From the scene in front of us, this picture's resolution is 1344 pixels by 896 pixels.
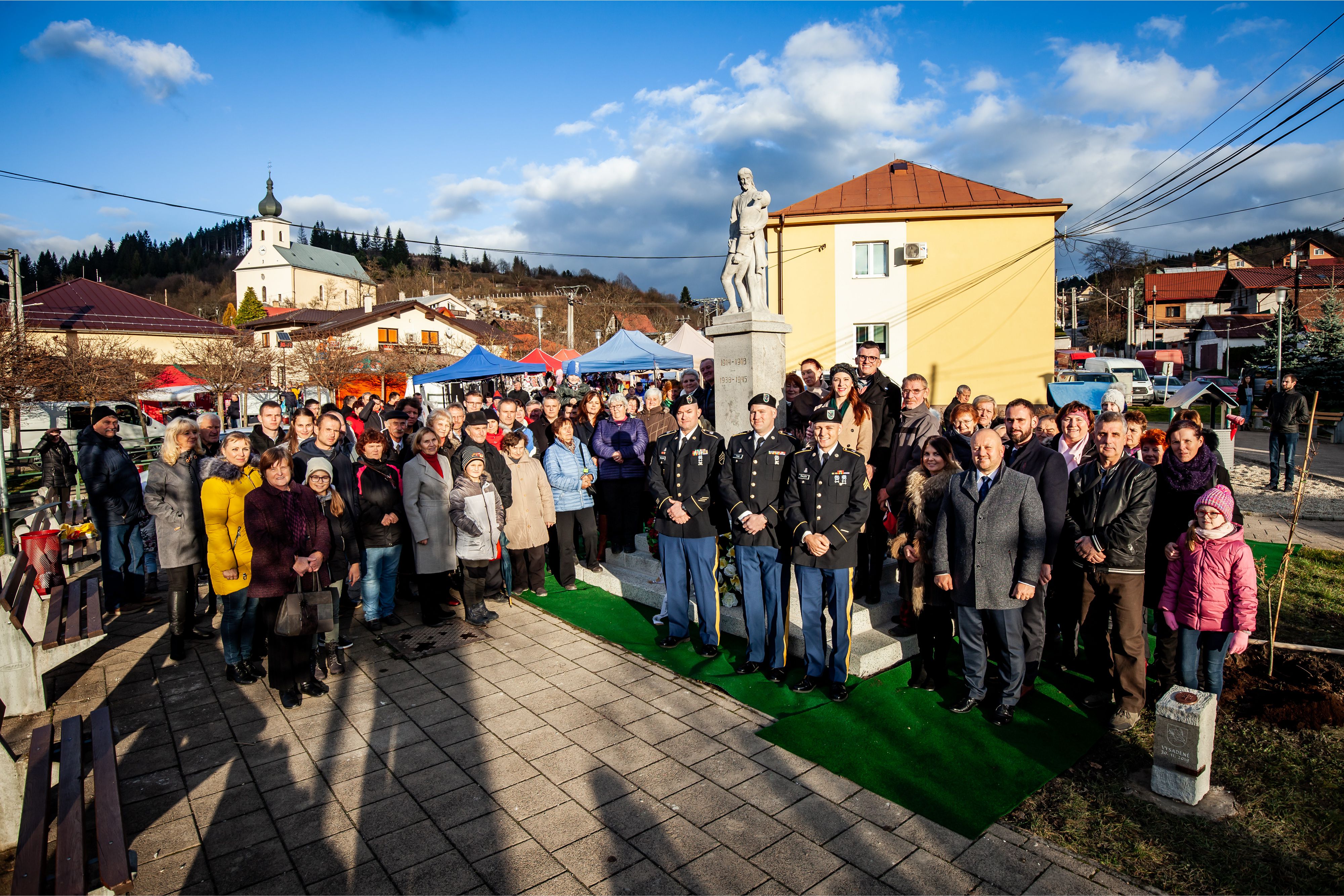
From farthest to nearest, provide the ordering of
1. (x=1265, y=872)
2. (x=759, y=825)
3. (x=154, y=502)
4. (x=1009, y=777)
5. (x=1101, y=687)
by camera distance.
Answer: (x=154, y=502) < (x=1101, y=687) < (x=1009, y=777) < (x=759, y=825) < (x=1265, y=872)

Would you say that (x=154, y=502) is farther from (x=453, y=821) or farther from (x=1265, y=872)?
(x=1265, y=872)

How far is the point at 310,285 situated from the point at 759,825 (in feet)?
366

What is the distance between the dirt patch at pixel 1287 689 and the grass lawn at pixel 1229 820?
0.35 ft

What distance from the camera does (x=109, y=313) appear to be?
1603 inches

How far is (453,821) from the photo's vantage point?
3557mm

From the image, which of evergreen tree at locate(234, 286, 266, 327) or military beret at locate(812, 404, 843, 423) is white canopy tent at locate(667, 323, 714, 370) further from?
evergreen tree at locate(234, 286, 266, 327)

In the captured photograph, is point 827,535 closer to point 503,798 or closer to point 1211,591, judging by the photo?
point 1211,591

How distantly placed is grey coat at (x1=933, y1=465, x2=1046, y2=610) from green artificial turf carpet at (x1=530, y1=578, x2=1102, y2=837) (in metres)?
0.77

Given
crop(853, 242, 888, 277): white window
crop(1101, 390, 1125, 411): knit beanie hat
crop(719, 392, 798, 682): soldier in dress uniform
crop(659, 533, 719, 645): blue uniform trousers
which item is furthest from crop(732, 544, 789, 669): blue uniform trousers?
crop(853, 242, 888, 277): white window

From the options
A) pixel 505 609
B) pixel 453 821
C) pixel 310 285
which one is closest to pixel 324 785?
pixel 453 821

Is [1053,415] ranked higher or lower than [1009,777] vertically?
higher

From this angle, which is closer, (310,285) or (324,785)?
(324,785)

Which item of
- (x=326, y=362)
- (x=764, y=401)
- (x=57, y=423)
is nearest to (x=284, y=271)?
(x=326, y=362)

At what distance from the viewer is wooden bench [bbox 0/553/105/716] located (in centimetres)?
467
